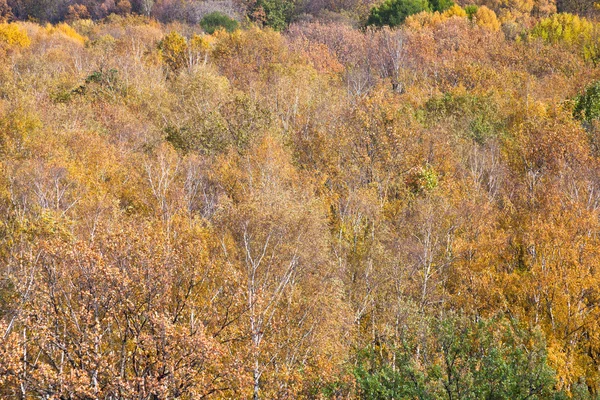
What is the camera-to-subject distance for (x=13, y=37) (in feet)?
229

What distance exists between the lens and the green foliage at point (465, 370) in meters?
16.1

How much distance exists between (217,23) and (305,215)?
67.9 meters

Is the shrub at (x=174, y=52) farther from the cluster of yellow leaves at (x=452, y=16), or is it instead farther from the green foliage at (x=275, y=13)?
the cluster of yellow leaves at (x=452, y=16)

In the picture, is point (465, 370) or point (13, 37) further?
point (13, 37)

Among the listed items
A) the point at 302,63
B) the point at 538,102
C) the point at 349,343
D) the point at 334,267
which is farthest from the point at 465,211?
the point at 302,63

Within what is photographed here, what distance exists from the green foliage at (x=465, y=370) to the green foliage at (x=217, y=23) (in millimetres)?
73998

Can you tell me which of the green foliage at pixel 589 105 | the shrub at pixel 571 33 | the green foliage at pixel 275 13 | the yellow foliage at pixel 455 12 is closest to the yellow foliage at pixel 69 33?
the green foliage at pixel 275 13

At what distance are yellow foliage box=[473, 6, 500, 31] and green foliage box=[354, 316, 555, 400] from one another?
197 ft

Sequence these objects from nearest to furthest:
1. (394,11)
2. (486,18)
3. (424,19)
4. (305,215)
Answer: (305,215)
(486,18)
(424,19)
(394,11)

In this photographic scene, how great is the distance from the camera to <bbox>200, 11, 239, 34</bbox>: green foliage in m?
85.8

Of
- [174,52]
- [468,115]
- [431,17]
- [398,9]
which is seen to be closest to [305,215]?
[468,115]

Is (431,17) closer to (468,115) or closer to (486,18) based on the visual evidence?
(486,18)

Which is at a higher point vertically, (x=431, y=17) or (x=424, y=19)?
(x=431, y=17)

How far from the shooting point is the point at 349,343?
961 inches
